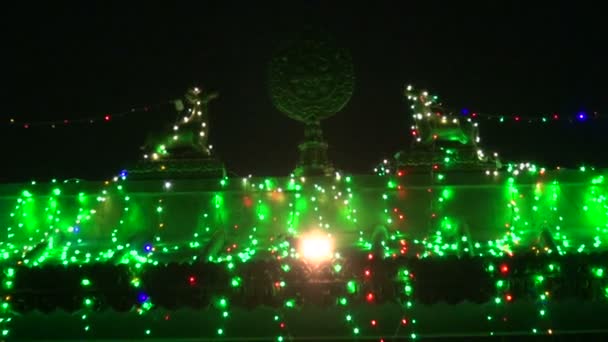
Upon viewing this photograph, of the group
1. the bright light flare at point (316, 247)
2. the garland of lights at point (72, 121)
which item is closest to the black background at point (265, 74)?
the garland of lights at point (72, 121)

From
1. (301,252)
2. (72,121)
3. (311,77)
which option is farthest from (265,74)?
(301,252)

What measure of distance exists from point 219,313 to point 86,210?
891mm

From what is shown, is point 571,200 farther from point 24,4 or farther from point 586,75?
point 24,4

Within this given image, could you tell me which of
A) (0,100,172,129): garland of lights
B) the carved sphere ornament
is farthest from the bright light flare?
(0,100,172,129): garland of lights

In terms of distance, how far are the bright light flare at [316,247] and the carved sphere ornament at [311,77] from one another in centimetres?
71

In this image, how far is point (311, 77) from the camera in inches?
123

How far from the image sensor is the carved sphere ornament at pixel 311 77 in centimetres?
313

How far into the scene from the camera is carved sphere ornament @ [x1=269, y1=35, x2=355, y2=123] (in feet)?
10.3

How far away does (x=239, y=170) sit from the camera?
3.68 m

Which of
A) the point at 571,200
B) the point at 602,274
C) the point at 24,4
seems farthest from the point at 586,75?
the point at 24,4

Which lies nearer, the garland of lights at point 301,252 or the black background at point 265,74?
the garland of lights at point 301,252

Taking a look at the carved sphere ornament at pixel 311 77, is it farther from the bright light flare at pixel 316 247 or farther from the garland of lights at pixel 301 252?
the bright light flare at pixel 316 247

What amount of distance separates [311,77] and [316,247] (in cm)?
93

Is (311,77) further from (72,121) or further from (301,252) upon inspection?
(72,121)
